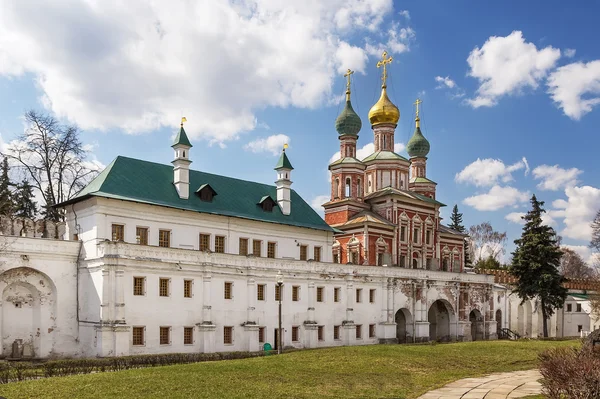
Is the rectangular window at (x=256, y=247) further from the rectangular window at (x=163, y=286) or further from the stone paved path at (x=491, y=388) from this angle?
the stone paved path at (x=491, y=388)

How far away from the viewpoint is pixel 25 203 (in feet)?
167

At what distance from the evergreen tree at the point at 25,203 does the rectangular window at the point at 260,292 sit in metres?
22.2

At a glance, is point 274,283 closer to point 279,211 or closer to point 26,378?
point 279,211

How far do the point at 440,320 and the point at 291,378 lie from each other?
113 ft

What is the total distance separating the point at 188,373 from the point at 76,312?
1449 cm

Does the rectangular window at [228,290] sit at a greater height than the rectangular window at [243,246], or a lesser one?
lesser

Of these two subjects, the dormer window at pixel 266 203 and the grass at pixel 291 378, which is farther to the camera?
the dormer window at pixel 266 203

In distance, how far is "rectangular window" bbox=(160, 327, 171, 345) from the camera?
33.1 metres

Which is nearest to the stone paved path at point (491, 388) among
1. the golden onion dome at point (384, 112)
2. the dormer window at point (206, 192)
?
the dormer window at point (206, 192)

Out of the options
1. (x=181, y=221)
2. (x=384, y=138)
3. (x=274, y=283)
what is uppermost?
(x=384, y=138)

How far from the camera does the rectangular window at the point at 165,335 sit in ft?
108

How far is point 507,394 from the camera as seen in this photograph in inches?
741

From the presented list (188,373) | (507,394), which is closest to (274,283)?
(188,373)

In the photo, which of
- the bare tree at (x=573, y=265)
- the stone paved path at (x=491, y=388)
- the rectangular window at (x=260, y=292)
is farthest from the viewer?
the bare tree at (x=573, y=265)
